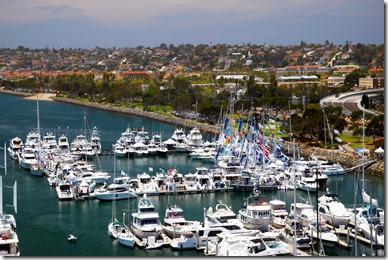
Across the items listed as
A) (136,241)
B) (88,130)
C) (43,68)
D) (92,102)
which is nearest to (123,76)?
(92,102)

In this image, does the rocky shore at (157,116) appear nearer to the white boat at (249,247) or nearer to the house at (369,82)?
the house at (369,82)

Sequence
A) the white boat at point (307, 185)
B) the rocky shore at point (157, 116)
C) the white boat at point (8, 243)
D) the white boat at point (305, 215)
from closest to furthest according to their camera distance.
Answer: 1. the white boat at point (8, 243)
2. the white boat at point (305, 215)
3. the white boat at point (307, 185)
4. the rocky shore at point (157, 116)

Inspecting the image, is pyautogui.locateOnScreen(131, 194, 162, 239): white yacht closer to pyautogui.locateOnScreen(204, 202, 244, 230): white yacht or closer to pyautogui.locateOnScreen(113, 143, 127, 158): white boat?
pyautogui.locateOnScreen(204, 202, 244, 230): white yacht

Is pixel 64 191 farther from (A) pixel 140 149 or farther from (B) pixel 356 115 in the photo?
(B) pixel 356 115

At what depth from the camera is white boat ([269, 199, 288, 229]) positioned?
944cm

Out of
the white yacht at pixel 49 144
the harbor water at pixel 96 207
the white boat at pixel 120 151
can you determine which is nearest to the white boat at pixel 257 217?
the harbor water at pixel 96 207

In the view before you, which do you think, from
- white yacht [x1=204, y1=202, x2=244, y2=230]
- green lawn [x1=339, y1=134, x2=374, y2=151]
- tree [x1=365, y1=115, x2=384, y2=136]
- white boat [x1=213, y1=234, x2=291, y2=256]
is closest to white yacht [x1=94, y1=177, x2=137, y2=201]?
white yacht [x1=204, y1=202, x2=244, y2=230]

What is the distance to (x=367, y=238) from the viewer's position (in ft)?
28.5

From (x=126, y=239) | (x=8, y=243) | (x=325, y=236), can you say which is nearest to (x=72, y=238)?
(x=126, y=239)

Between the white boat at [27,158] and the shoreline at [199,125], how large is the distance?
6104 millimetres

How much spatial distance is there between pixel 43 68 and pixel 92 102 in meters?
33.0

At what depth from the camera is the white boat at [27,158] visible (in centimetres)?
1442

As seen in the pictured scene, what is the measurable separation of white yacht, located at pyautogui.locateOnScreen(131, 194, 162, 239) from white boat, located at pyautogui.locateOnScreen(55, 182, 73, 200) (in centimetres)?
238

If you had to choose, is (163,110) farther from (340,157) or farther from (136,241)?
(136,241)
